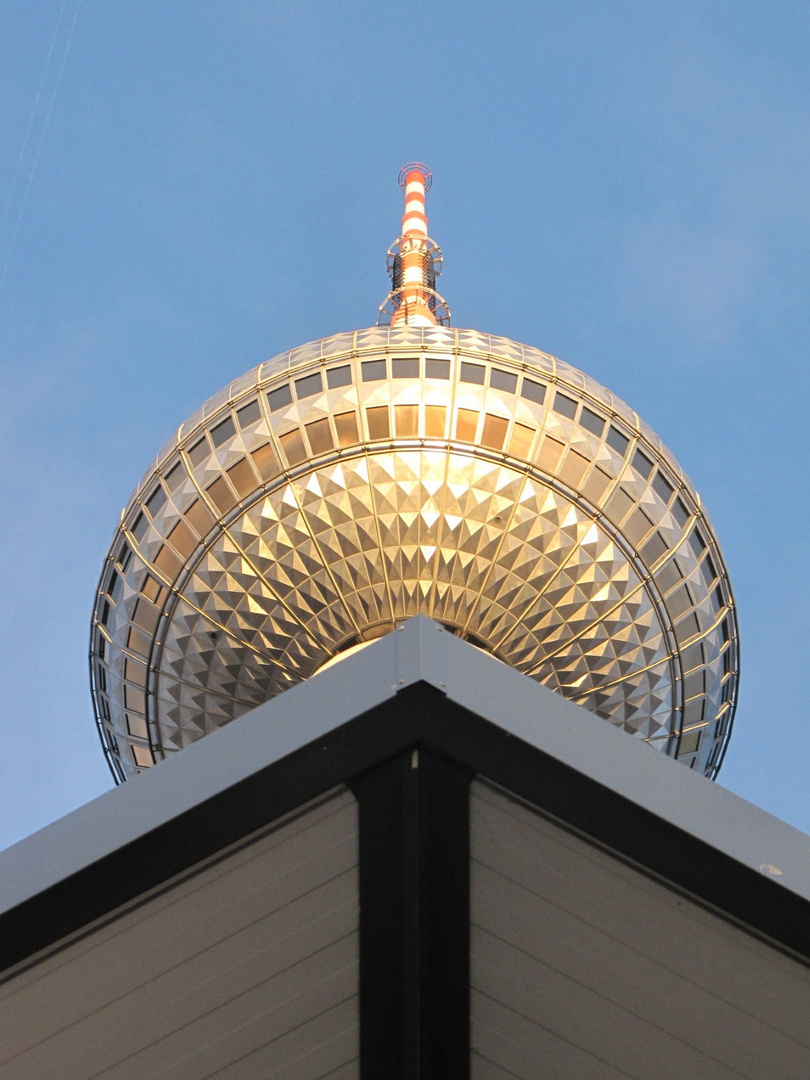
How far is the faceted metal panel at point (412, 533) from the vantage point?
15531 mm

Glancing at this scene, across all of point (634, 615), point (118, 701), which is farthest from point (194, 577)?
point (634, 615)

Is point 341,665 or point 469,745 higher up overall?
point 341,665

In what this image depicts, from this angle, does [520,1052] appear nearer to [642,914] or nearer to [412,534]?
[642,914]

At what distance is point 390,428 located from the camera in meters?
15.6

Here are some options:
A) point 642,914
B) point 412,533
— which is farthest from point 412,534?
point 642,914

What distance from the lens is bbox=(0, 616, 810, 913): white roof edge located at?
4.48 meters

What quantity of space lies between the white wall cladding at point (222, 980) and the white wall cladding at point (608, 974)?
45cm

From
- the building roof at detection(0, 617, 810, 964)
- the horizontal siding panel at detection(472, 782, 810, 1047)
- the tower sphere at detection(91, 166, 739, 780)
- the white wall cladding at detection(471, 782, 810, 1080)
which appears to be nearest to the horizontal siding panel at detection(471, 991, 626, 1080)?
the white wall cladding at detection(471, 782, 810, 1080)

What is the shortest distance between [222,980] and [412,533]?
36.7ft

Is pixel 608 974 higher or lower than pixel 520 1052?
higher

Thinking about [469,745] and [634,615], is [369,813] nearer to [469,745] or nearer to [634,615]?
[469,745]

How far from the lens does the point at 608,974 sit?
448 cm

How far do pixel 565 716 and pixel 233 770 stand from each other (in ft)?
3.46

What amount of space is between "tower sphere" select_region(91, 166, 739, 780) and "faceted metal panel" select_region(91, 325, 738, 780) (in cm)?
2
